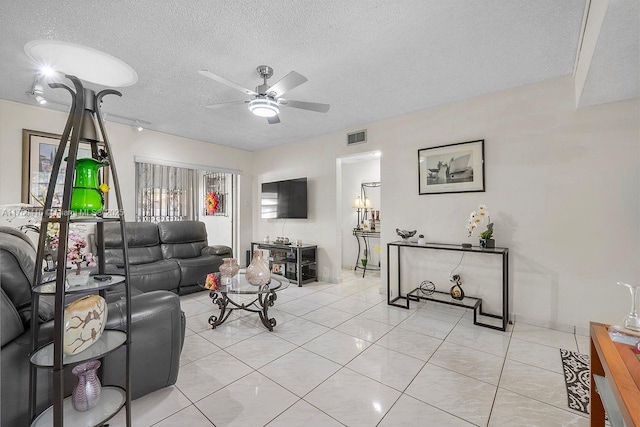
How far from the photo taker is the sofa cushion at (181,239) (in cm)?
446

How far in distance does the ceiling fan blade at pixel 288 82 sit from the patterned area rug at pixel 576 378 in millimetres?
2731

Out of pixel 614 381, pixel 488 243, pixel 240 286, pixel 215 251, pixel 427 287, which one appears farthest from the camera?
pixel 215 251

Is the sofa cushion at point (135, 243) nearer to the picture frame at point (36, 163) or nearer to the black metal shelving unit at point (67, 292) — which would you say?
the picture frame at point (36, 163)

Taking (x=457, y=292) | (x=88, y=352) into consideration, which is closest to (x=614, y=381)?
(x=88, y=352)

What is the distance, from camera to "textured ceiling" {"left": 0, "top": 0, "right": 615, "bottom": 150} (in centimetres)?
186

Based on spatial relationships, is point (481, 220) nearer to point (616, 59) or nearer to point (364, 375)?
point (616, 59)

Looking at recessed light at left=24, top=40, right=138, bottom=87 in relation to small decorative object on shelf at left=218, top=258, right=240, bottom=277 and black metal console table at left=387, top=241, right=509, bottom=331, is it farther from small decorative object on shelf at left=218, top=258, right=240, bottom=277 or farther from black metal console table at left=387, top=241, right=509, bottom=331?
black metal console table at left=387, top=241, right=509, bottom=331

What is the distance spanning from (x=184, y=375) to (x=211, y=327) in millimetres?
859

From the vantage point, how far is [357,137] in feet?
14.4

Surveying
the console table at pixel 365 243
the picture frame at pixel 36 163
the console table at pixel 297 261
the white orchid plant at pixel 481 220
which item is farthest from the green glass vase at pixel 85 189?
the console table at pixel 365 243

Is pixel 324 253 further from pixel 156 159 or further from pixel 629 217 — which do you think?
pixel 629 217

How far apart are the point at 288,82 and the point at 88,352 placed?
84.1 inches

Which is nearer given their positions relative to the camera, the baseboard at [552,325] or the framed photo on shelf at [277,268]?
the baseboard at [552,325]

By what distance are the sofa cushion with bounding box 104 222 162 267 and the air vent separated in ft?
11.3
